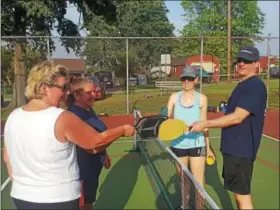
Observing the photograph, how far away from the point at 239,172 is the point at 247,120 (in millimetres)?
367

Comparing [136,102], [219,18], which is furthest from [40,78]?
[219,18]

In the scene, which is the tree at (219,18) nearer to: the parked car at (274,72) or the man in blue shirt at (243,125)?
the parked car at (274,72)

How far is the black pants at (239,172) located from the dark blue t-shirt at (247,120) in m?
0.04

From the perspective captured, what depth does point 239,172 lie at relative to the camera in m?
2.68

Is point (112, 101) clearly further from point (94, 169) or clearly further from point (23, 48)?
point (94, 169)

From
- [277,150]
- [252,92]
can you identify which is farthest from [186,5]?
[252,92]

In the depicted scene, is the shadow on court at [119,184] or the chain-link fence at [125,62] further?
the chain-link fence at [125,62]

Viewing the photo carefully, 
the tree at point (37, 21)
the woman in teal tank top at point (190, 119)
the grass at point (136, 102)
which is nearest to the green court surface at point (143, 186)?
the woman in teal tank top at point (190, 119)

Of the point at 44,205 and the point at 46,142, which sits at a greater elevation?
the point at 46,142

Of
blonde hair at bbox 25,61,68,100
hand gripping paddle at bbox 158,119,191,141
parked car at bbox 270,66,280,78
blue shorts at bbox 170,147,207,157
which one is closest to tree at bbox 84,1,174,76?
parked car at bbox 270,66,280,78

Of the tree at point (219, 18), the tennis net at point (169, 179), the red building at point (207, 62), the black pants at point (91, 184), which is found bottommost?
the tennis net at point (169, 179)

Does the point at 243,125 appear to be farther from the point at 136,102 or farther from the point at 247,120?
the point at 136,102

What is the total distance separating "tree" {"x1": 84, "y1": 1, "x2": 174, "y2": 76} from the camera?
1137cm

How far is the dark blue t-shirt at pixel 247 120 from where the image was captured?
2.52 m
